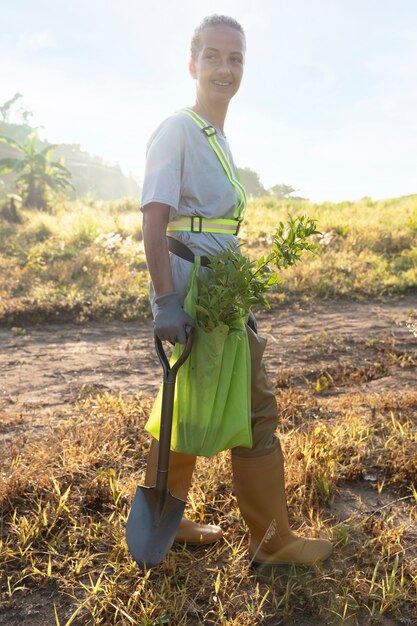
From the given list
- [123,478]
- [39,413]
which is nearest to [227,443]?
[123,478]

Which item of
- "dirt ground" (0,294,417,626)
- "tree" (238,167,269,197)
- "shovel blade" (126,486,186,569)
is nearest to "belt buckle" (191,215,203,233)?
"shovel blade" (126,486,186,569)

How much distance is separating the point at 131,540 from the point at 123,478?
2.88ft

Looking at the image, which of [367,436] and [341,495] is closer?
[341,495]

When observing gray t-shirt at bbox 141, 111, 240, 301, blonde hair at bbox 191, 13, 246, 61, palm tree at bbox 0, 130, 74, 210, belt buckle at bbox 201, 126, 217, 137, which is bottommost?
gray t-shirt at bbox 141, 111, 240, 301

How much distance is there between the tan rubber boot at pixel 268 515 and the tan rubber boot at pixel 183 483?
22 cm

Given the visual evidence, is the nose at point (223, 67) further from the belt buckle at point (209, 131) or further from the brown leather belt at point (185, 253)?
the brown leather belt at point (185, 253)

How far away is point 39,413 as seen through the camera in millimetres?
4230

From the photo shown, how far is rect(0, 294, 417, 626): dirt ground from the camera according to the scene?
4680 mm

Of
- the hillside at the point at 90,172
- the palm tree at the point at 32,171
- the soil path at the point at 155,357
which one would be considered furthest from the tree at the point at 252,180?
the soil path at the point at 155,357

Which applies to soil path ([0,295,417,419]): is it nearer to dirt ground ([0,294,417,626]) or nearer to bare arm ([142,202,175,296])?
dirt ground ([0,294,417,626])

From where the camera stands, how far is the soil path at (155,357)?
4.89 metres

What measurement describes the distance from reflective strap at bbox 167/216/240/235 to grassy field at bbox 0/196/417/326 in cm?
372

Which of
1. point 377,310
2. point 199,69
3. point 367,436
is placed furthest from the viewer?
point 377,310

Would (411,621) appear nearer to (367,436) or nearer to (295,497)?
(295,497)
